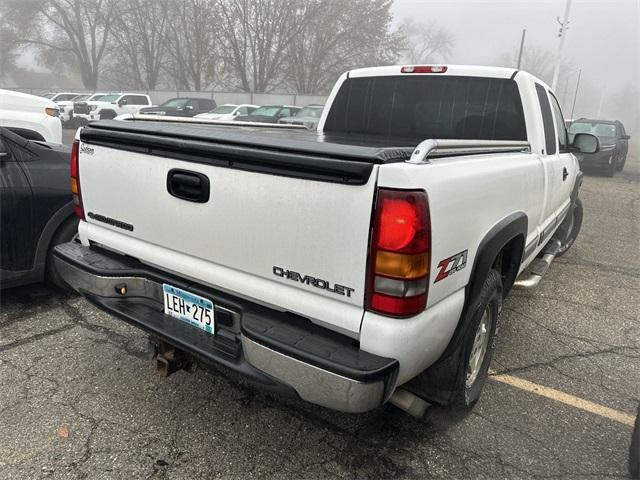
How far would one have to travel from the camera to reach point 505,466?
90.6 inches

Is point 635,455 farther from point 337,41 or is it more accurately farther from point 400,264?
point 337,41

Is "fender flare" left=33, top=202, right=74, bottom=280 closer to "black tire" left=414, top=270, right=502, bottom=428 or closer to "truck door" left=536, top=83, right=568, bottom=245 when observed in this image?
"black tire" left=414, top=270, right=502, bottom=428

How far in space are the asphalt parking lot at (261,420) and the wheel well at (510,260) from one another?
0.66 meters

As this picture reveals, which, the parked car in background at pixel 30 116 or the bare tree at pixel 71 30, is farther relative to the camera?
the bare tree at pixel 71 30

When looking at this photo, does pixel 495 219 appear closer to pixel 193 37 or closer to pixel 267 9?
pixel 267 9

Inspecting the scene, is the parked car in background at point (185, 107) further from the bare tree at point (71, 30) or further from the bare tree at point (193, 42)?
the bare tree at point (71, 30)

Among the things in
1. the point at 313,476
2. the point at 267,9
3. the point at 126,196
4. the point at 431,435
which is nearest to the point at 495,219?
the point at 431,435

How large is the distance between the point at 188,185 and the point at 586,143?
3.86 meters

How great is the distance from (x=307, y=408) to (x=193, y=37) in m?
45.3

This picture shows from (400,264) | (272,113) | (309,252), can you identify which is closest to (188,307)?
(309,252)

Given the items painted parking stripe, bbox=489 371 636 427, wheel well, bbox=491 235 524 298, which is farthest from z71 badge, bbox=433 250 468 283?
painted parking stripe, bbox=489 371 636 427

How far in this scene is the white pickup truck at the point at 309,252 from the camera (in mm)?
1751

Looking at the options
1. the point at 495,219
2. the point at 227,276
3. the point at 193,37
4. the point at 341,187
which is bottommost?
the point at 227,276

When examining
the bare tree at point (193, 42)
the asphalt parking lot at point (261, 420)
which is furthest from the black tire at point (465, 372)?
the bare tree at point (193, 42)
